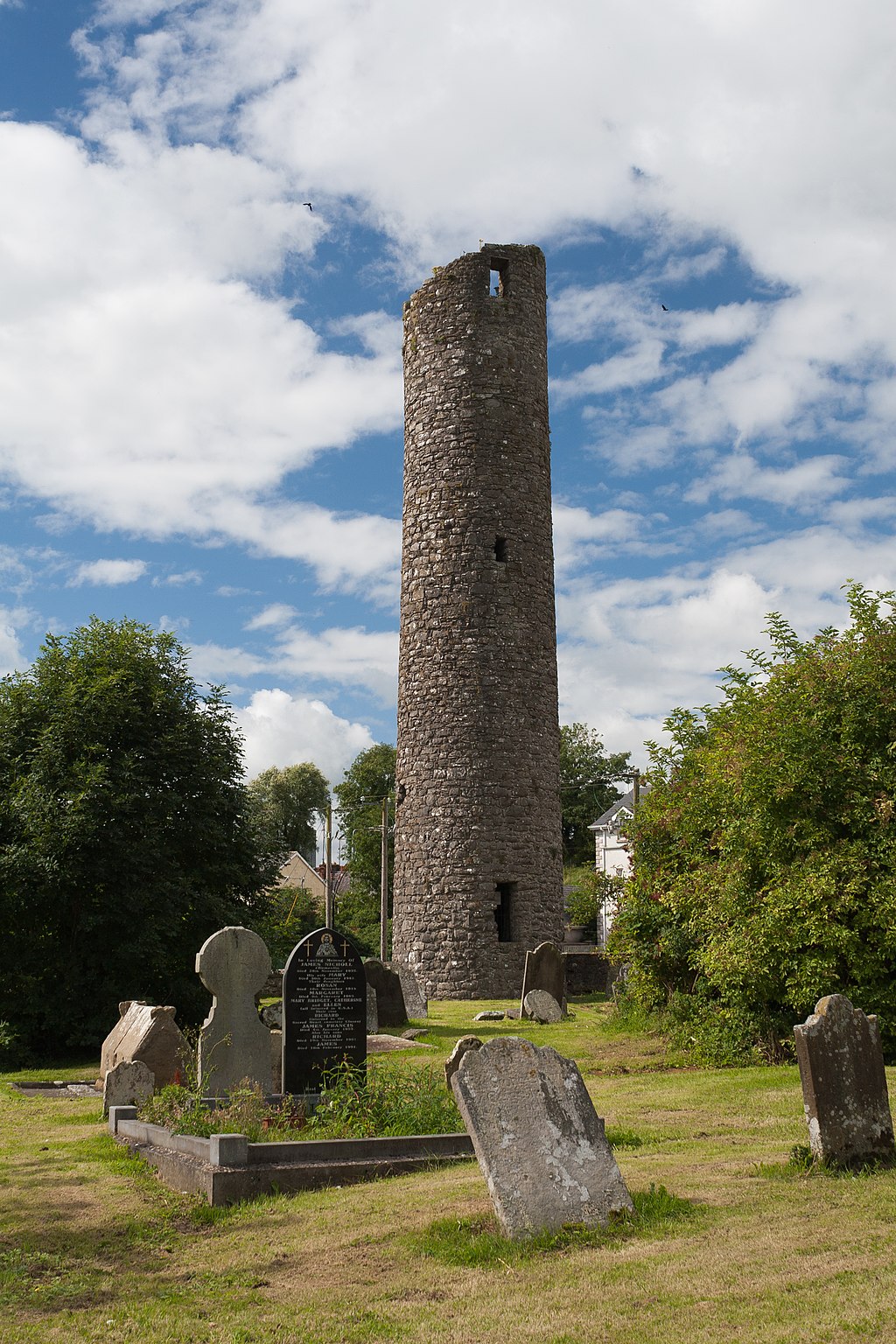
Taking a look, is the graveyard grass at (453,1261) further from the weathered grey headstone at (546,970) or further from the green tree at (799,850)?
the weathered grey headstone at (546,970)

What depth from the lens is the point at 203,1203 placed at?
270 inches

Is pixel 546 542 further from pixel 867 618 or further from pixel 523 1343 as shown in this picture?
pixel 523 1343

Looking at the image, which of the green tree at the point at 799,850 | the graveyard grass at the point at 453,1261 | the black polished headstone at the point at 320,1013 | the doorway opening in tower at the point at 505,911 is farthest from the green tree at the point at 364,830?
the graveyard grass at the point at 453,1261

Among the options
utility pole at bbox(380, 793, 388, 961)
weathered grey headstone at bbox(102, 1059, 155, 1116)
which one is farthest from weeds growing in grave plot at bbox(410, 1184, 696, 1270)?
utility pole at bbox(380, 793, 388, 961)

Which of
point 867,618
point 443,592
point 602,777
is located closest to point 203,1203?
point 867,618

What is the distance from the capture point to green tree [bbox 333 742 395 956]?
52.0m

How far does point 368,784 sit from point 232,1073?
161 ft

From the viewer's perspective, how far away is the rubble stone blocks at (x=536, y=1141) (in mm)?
5801

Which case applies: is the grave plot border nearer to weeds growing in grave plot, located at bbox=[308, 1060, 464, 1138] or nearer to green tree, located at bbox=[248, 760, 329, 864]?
weeds growing in grave plot, located at bbox=[308, 1060, 464, 1138]

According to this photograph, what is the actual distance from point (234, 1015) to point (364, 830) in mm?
43230

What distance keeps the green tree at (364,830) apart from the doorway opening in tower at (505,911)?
24816 millimetres

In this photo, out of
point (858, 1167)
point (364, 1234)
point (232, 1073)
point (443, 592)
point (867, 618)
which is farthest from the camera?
point (443, 592)

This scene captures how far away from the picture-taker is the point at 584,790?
6950 cm

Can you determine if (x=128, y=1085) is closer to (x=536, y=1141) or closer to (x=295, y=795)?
(x=536, y=1141)
